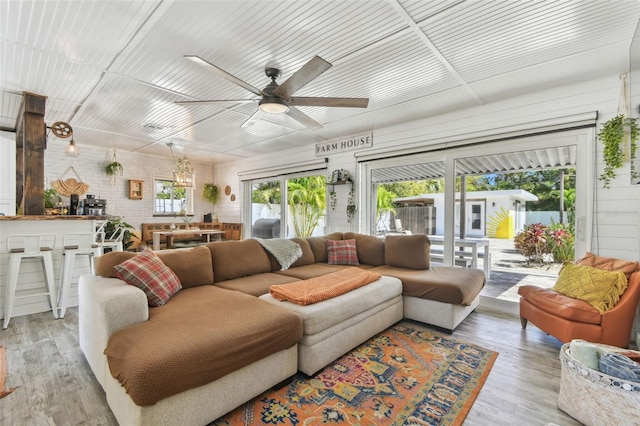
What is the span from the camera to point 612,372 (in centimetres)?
173

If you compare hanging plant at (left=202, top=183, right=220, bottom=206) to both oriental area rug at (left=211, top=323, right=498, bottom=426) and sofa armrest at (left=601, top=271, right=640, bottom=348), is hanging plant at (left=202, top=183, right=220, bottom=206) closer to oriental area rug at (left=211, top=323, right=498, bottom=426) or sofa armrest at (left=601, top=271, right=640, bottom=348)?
oriental area rug at (left=211, top=323, right=498, bottom=426)

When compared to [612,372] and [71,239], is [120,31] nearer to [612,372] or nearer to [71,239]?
[71,239]

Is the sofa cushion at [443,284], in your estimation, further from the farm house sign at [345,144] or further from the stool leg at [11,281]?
the stool leg at [11,281]

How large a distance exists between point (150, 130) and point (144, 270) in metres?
3.48

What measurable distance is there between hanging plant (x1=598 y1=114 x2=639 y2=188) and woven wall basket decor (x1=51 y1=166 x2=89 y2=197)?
823cm

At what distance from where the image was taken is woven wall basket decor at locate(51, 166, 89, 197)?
18.9ft

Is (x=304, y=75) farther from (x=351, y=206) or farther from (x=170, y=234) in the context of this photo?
(x=170, y=234)

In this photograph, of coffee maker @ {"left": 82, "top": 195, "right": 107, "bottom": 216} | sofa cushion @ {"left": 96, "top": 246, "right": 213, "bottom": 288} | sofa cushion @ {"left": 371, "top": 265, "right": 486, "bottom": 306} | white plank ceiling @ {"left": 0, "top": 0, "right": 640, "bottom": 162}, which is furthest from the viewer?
coffee maker @ {"left": 82, "top": 195, "right": 107, "bottom": 216}

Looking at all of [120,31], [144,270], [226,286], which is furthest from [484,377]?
[120,31]

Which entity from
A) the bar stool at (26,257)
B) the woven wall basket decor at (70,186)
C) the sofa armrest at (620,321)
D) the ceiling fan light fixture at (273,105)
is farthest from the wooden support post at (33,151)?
the sofa armrest at (620,321)

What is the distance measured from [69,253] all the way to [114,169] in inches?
135

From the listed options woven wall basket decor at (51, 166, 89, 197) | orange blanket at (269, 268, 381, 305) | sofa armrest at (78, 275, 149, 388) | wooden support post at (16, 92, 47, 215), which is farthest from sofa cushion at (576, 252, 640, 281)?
woven wall basket decor at (51, 166, 89, 197)

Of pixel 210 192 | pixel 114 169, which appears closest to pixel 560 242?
pixel 210 192

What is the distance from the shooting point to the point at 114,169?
6.30m
